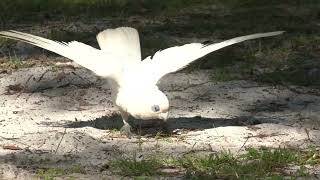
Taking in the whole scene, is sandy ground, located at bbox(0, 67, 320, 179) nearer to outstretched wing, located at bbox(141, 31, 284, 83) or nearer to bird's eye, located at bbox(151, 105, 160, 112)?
bird's eye, located at bbox(151, 105, 160, 112)

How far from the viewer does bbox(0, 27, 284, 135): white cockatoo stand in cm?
389

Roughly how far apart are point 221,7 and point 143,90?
15.0ft

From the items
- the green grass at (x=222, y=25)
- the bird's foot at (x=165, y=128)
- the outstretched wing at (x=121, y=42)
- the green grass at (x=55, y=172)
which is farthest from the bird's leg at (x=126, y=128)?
the green grass at (x=222, y=25)

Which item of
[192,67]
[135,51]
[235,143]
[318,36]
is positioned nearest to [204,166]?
[235,143]

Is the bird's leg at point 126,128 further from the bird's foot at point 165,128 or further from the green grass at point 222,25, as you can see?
the green grass at point 222,25

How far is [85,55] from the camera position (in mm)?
4195

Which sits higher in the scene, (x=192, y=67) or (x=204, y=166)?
(x=192, y=67)

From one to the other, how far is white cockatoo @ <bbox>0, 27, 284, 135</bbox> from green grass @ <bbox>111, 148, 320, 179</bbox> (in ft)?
1.16

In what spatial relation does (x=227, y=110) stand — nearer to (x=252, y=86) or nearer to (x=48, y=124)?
(x=252, y=86)

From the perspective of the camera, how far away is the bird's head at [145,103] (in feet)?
12.6

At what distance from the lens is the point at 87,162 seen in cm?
359

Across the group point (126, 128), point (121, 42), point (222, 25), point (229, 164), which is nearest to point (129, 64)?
point (121, 42)

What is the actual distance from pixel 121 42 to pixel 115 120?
485mm

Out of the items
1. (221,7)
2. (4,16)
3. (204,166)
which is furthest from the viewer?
(221,7)
